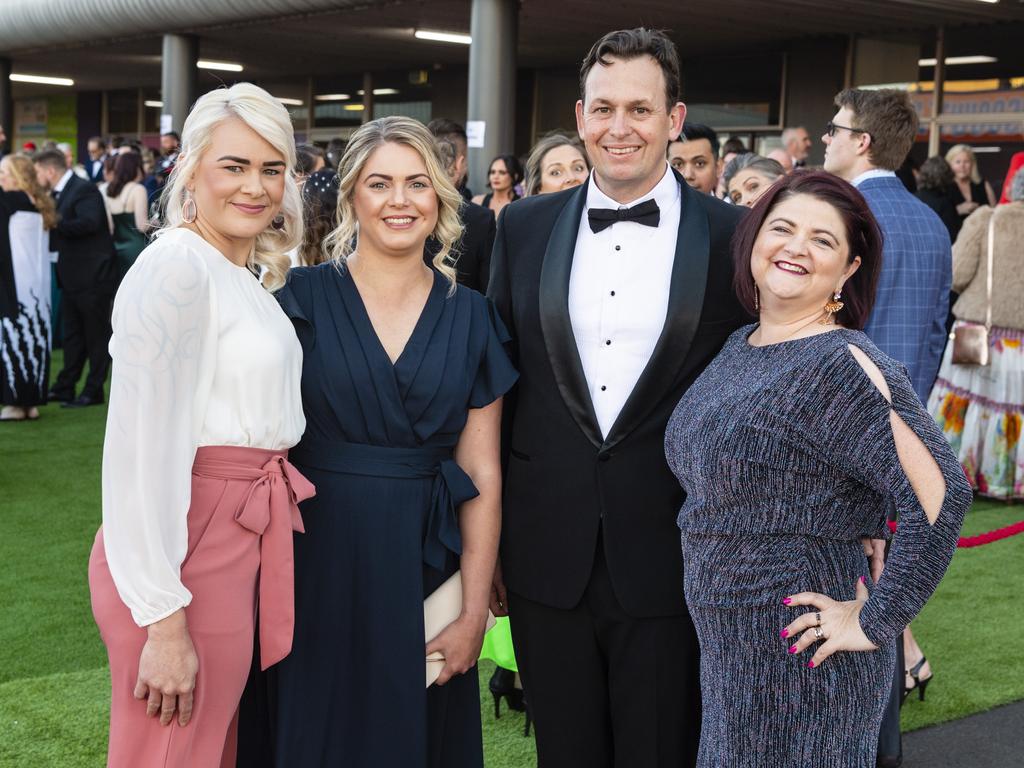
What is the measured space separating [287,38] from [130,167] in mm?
6405

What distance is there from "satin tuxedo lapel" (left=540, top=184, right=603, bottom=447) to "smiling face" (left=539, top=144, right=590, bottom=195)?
2734 mm

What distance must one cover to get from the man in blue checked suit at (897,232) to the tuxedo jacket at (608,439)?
5.08ft

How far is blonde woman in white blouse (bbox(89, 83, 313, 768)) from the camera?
2156 millimetres

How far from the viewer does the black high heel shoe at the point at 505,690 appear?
4039 millimetres

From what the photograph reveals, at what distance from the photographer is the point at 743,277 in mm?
2426

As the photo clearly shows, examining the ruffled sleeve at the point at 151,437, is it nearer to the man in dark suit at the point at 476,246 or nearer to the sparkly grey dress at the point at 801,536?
the sparkly grey dress at the point at 801,536

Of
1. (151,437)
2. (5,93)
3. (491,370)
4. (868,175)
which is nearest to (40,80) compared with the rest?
(5,93)

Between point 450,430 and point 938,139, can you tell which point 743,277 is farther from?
point 938,139

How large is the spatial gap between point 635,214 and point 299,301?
80 cm

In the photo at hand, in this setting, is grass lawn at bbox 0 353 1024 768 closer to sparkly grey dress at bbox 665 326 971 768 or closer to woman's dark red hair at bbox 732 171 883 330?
sparkly grey dress at bbox 665 326 971 768

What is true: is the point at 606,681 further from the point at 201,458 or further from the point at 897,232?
the point at 897,232

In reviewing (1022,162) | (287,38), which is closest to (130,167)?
(287,38)

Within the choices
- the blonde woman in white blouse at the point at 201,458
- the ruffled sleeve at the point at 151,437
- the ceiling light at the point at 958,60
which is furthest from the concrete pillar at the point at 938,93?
the ruffled sleeve at the point at 151,437

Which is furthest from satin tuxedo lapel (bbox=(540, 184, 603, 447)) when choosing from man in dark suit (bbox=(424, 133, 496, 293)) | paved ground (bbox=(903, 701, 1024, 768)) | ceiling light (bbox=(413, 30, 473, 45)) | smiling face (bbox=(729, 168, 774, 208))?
ceiling light (bbox=(413, 30, 473, 45))
